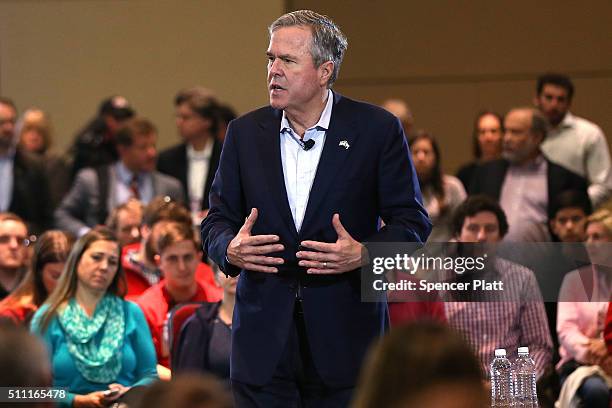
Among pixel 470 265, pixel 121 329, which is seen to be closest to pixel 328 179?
pixel 470 265

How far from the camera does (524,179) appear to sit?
6.36 metres

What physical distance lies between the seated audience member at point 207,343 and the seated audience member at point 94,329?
7.9 inches

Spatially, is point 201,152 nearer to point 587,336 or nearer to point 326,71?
point 587,336

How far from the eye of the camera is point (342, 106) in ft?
11.2

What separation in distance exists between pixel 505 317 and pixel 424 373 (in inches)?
108

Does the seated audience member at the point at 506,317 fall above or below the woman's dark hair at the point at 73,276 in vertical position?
below

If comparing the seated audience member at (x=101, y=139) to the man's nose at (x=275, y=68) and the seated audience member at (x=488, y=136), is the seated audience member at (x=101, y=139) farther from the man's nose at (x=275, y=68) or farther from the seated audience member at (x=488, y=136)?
the man's nose at (x=275, y=68)

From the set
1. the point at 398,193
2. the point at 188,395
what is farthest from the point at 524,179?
the point at 188,395

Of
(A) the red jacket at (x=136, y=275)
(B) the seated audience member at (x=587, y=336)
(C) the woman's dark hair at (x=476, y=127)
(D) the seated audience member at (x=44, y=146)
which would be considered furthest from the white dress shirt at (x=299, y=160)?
(D) the seated audience member at (x=44, y=146)

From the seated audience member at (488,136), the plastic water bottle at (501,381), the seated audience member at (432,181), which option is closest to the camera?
the plastic water bottle at (501,381)

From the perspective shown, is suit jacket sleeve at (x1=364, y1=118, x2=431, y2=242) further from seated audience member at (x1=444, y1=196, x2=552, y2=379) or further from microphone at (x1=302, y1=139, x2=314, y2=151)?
seated audience member at (x1=444, y1=196, x2=552, y2=379)

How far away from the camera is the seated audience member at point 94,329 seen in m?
4.90

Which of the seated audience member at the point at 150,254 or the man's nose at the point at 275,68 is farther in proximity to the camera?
the seated audience member at the point at 150,254

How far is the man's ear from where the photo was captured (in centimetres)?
335
